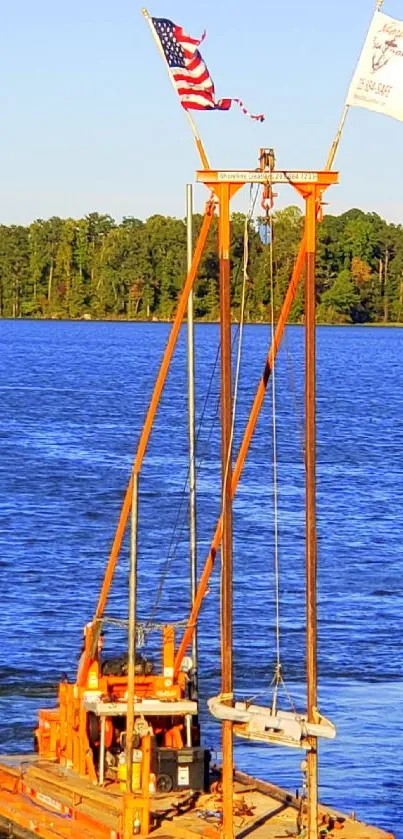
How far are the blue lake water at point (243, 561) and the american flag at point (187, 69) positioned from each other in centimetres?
472

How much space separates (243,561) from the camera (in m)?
50.6

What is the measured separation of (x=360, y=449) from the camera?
8850 centimetres

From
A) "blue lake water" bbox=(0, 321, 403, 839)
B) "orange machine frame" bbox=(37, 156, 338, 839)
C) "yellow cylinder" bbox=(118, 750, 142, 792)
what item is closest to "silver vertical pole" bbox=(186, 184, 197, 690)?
"blue lake water" bbox=(0, 321, 403, 839)

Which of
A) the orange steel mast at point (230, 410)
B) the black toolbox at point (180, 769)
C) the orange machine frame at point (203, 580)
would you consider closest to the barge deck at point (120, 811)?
the black toolbox at point (180, 769)

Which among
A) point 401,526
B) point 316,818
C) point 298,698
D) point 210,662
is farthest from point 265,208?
point 401,526

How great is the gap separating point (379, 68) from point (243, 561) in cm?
2985

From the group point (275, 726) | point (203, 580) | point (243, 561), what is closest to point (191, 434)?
point (203, 580)

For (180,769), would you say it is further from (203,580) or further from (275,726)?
(275,726)

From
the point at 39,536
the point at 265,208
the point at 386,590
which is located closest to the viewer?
the point at 265,208

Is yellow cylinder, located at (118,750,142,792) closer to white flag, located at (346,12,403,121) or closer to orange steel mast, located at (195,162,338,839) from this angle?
orange steel mast, located at (195,162,338,839)

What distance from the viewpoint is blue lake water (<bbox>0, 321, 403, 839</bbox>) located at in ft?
107

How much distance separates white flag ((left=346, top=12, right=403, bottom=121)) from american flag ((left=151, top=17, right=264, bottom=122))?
172 cm

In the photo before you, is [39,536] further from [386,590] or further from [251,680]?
[251,680]

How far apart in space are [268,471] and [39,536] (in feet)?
59.2
